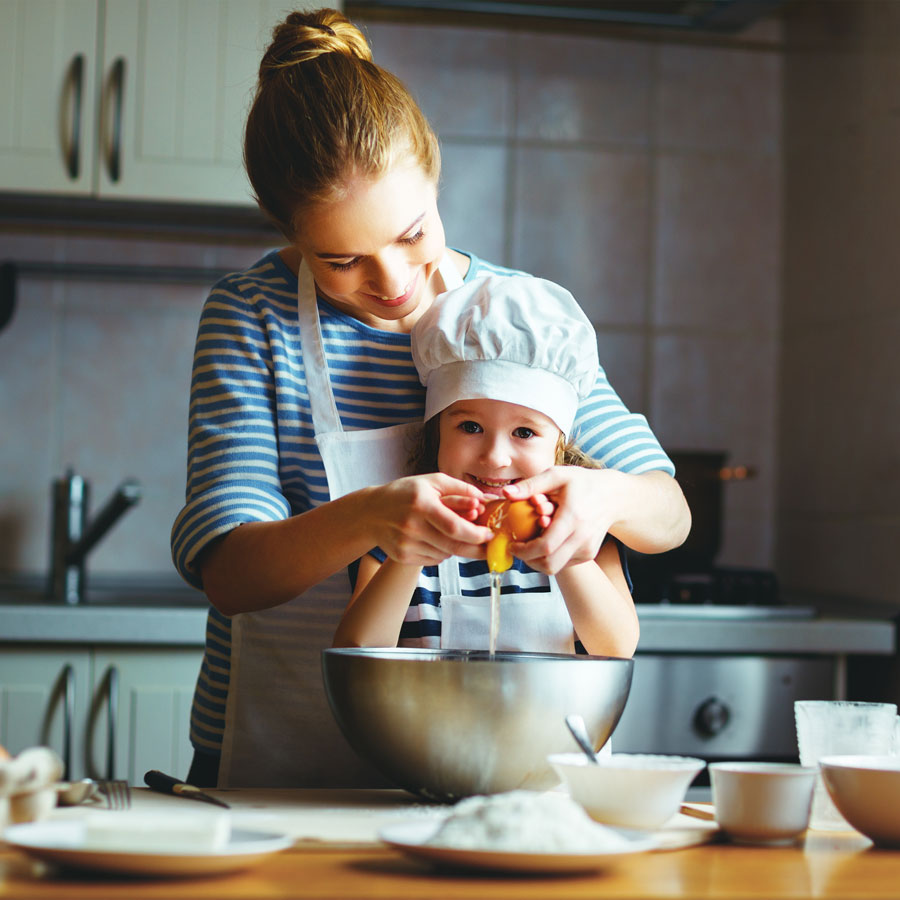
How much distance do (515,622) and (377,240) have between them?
39 cm

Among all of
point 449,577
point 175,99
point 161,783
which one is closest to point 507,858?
point 161,783

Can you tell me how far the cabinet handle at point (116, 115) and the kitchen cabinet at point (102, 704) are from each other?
0.88 meters

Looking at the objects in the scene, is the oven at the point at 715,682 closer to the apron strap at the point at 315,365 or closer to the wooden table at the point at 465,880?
the apron strap at the point at 315,365

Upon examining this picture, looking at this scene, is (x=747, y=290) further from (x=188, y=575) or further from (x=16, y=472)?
(x=188, y=575)

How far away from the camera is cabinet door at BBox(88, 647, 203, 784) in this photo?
1951 mm

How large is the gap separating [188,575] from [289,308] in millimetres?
305

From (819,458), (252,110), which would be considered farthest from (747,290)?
(252,110)

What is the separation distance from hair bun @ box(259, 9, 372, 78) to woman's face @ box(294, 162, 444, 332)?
0.16 meters

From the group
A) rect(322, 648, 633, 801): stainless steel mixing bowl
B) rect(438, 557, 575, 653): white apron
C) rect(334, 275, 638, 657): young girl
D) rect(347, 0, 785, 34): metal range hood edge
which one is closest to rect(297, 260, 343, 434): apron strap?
rect(334, 275, 638, 657): young girl

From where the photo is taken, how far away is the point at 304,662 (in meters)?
1.28

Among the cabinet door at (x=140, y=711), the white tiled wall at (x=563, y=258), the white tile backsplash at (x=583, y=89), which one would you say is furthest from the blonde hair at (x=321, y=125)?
the white tile backsplash at (x=583, y=89)

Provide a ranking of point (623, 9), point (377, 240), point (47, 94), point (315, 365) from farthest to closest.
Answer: point (623, 9), point (47, 94), point (315, 365), point (377, 240)

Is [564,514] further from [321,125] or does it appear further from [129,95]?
[129,95]

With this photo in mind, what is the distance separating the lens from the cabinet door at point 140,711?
1951 mm
